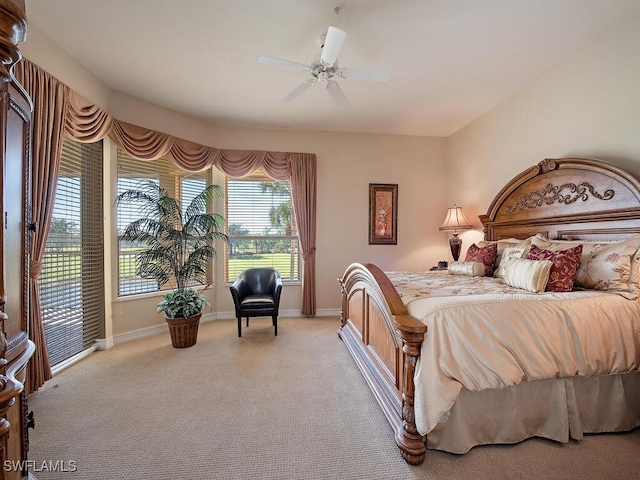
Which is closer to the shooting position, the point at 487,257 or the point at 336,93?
the point at 336,93

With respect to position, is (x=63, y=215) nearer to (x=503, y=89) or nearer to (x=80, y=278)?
(x=80, y=278)

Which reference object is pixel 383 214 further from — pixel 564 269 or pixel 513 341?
pixel 513 341

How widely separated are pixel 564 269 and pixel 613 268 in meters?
0.27

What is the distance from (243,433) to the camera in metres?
1.80

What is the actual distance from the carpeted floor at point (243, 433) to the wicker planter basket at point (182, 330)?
0.35 metres

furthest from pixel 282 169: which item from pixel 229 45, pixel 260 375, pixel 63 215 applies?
Result: pixel 260 375

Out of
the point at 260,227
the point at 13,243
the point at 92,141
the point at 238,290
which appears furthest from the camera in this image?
the point at 260,227

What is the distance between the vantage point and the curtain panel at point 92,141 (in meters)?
2.25

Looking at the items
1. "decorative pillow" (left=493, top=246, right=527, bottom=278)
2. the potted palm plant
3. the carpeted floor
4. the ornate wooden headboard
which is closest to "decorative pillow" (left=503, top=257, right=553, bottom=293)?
"decorative pillow" (left=493, top=246, right=527, bottom=278)

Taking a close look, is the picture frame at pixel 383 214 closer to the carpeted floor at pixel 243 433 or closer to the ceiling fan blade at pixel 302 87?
the ceiling fan blade at pixel 302 87

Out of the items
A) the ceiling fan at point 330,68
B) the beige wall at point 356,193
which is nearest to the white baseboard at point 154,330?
the beige wall at point 356,193

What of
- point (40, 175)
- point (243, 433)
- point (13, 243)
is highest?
point (40, 175)

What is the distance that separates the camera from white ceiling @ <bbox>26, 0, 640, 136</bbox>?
207 centimetres

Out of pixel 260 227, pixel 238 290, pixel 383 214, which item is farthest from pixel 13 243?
pixel 383 214
